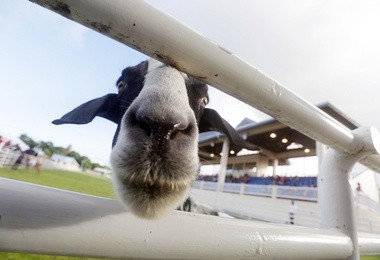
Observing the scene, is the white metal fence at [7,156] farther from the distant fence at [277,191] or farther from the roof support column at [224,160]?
the roof support column at [224,160]

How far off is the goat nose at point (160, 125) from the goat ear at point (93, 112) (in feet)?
3.98

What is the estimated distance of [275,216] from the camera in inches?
547

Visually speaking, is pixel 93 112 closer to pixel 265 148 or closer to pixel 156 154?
pixel 156 154

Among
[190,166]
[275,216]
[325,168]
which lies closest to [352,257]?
[325,168]

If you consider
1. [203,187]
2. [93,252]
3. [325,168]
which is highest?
[203,187]

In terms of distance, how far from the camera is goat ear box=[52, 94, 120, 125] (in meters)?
1.83

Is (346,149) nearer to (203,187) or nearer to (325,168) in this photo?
(325,168)

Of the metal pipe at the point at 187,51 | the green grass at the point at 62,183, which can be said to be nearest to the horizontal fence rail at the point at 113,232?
the metal pipe at the point at 187,51

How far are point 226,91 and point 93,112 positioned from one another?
4.70 feet

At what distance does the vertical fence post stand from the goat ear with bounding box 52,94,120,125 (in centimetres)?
148

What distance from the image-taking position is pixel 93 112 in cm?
191

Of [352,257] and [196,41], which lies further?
[352,257]

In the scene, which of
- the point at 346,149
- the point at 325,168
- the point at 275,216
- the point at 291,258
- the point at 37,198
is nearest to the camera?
the point at 37,198

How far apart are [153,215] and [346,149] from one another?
86cm
